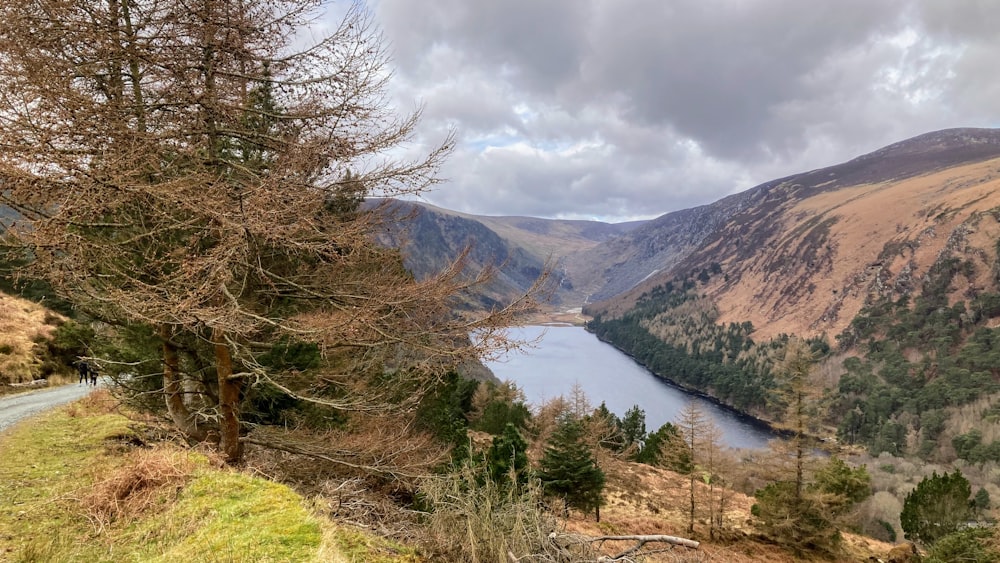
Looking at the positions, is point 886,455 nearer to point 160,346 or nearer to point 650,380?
point 650,380

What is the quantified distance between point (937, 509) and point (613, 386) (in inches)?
2812

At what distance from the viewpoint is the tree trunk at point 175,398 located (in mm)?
6133

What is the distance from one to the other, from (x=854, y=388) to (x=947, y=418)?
16.8 metres

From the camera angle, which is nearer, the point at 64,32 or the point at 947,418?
the point at 64,32

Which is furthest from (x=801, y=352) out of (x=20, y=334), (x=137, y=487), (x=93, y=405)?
(x=20, y=334)

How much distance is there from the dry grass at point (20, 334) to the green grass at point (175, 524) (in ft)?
43.3

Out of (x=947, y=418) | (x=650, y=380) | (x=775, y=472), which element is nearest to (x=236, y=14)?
(x=775, y=472)

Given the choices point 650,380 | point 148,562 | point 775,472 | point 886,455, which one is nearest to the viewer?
point 148,562

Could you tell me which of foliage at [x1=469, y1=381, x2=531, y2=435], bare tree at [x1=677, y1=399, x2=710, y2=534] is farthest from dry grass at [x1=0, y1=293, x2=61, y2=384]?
bare tree at [x1=677, y1=399, x2=710, y2=534]

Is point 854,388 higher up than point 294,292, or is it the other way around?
point 294,292

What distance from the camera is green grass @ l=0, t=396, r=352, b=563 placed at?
11.7 feet

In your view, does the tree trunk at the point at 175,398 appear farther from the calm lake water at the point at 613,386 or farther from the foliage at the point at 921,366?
the foliage at the point at 921,366

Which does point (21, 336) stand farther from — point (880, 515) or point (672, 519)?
point (880, 515)

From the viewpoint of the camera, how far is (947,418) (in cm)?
6675
